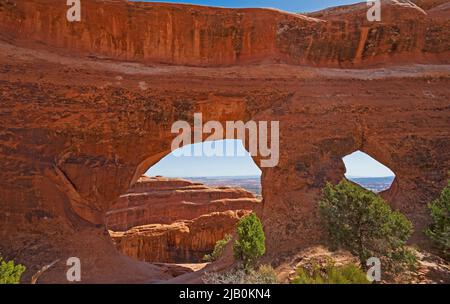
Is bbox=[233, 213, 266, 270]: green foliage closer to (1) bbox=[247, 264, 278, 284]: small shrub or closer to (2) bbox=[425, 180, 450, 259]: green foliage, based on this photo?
(1) bbox=[247, 264, 278, 284]: small shrub

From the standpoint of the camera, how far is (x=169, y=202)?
38375mm

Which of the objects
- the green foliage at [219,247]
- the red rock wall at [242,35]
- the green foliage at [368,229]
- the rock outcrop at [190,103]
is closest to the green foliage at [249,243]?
the rock outcrop at [190,103]

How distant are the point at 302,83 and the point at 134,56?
9.33 meters

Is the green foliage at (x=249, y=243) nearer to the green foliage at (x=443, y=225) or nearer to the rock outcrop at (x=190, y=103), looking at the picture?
the rock outcrop at (x=190, y=103)

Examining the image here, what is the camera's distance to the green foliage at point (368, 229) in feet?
29.6

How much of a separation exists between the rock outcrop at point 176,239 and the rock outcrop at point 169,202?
5020 millimetres

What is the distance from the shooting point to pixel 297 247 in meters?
11.4

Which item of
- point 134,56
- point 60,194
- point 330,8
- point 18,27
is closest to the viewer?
point 60,194

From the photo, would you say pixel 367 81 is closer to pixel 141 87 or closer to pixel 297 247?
pixel 297 247

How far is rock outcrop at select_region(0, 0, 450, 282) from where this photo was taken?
12.4 m

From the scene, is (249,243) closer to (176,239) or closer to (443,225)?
(443,225)

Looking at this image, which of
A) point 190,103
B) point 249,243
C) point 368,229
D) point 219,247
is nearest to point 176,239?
point 219,247

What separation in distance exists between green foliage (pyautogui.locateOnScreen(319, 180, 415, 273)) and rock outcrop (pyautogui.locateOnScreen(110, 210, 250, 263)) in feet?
75.2
